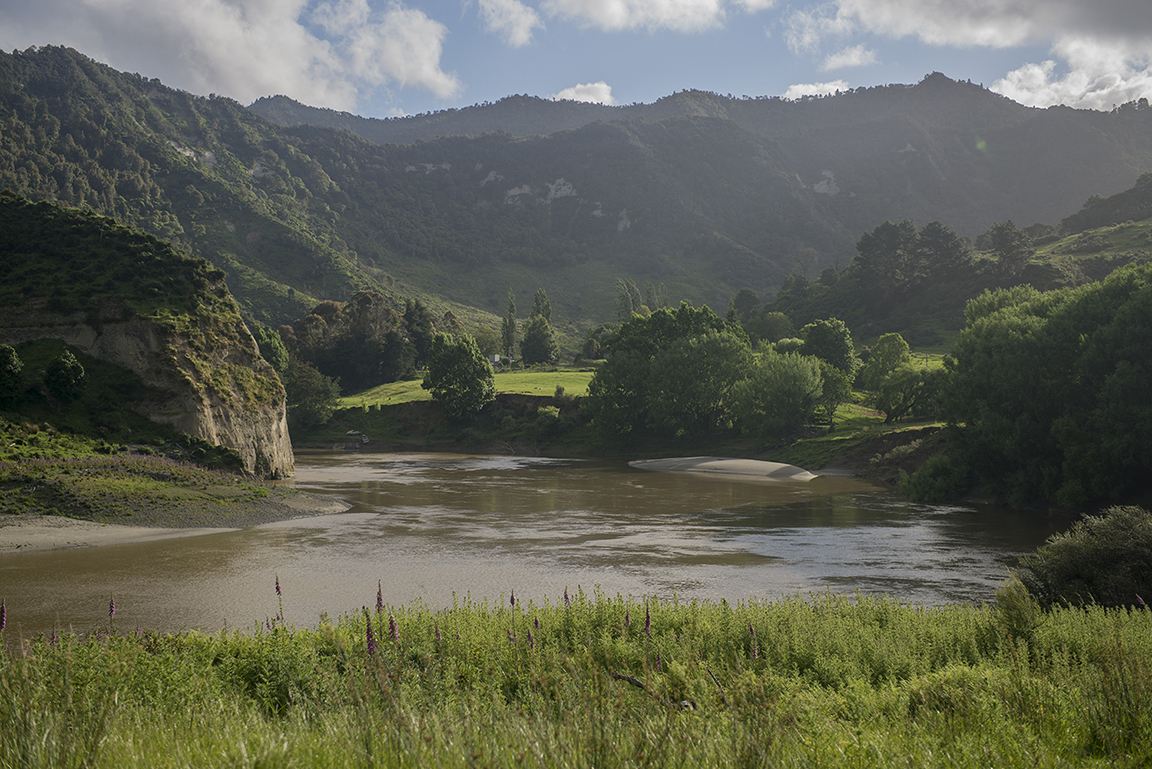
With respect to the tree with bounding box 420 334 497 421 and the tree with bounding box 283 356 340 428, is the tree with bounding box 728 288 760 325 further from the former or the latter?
the tree with bounding box 283 356 340 428

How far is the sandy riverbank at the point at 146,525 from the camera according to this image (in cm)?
2873

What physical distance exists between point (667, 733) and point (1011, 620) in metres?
10.5

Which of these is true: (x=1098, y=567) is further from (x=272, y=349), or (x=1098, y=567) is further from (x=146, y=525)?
(x=272, y=349)

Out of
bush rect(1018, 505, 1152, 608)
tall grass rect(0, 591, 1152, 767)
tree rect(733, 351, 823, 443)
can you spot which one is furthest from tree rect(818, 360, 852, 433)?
tall grass rect(0, 591, 1152, 767)

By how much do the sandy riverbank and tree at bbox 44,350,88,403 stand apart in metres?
12.6

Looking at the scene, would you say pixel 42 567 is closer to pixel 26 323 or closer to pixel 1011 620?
pixel 26 323

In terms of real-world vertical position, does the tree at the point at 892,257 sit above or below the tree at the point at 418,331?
above

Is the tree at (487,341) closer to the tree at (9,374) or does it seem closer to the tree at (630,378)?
the tree at (630,378)

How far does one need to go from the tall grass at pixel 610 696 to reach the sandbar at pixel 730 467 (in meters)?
50.0

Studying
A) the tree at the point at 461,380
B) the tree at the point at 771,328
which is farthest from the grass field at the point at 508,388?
the tree at the point at 771,328

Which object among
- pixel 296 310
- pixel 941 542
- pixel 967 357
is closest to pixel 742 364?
pixel 967 357

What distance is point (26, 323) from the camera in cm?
4384

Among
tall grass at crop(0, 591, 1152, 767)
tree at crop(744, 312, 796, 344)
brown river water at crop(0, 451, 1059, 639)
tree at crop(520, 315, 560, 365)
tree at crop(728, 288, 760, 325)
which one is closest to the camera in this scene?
tall grass at crop(0, 591, 1152, 767)

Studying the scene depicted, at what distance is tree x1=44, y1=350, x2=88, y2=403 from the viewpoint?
132 ft
